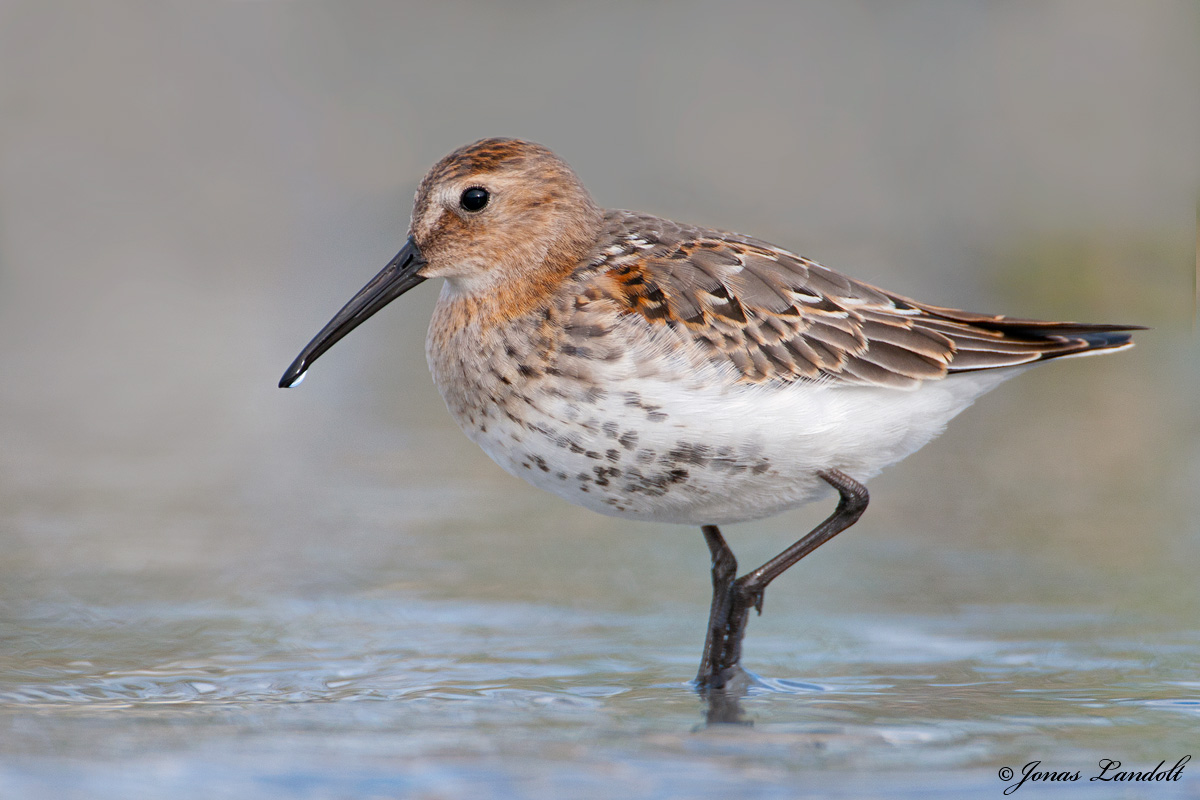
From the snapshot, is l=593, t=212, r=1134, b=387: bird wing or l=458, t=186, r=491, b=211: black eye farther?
l=458, t=186, r=491, b=211: black eye

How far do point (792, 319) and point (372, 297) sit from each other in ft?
5.49

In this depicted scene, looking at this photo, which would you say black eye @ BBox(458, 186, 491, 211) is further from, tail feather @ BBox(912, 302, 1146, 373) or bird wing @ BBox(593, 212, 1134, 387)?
tail feather @ BBox(912, 302, 1146, 373)

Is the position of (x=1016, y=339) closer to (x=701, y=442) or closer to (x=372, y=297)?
(x=701, y=442)

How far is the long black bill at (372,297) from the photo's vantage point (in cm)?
577

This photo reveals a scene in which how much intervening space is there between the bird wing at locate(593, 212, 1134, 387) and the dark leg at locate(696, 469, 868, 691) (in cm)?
44

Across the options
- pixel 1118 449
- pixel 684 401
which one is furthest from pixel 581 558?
pixel 1118 449

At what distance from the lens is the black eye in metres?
5.66

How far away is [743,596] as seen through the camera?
18.4 ft

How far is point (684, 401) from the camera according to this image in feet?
16.9

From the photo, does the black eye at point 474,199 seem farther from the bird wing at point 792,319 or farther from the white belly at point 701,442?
the white belly at point 701,442

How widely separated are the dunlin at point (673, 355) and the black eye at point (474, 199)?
1cm
